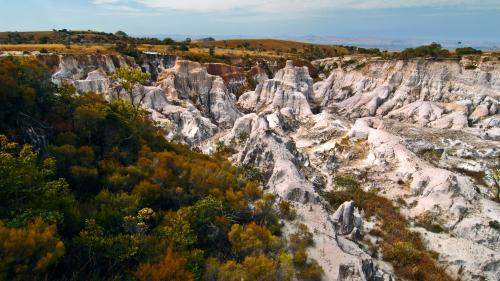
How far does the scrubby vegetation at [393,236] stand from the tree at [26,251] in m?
16.7

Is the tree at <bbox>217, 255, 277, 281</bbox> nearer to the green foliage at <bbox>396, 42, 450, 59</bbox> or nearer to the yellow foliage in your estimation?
the yellow foliage

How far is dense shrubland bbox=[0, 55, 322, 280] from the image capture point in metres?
11.6

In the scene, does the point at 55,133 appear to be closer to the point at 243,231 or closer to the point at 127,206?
the point at 127,206

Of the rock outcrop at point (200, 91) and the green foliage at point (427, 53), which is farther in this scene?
the green foliage at point (427, 53)

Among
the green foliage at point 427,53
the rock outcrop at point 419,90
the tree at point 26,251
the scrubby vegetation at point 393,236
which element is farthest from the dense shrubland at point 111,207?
the green foliage at point 427,53

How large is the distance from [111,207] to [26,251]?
4.61 meters

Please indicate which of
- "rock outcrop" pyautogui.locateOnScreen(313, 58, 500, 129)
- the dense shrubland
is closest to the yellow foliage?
the dense shrubland

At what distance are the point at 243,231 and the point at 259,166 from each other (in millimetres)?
12801

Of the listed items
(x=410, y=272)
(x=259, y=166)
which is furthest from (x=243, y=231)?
(x=259, y=166)

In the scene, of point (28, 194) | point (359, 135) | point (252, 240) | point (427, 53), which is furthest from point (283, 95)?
point (28, 194)

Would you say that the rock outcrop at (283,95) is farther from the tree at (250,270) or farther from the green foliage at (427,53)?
the tree at (250,270)

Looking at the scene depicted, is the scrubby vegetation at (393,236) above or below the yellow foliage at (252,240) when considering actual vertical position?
below

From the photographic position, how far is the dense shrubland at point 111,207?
A: 1159 cm

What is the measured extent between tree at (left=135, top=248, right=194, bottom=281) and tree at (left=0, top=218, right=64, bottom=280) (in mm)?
2405
